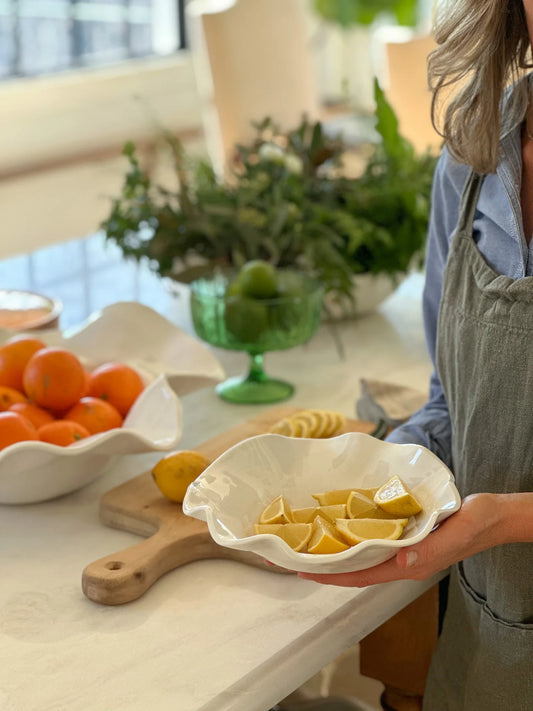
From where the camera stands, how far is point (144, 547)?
966 millimetres

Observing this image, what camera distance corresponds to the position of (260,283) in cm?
139

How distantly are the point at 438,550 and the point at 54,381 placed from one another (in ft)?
1.66

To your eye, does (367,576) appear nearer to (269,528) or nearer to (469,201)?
(269,528)

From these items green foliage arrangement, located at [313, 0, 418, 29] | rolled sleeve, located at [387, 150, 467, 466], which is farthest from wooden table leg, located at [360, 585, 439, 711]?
green foliage arrangement, located at [313, 0, 418, 29]

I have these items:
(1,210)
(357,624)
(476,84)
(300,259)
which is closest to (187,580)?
(357,624)

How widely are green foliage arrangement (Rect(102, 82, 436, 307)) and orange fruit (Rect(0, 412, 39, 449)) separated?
62 cm

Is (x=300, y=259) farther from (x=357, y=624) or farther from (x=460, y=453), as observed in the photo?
(x=357, y=624)

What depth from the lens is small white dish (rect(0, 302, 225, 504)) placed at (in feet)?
3.35

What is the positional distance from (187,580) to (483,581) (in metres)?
0.31

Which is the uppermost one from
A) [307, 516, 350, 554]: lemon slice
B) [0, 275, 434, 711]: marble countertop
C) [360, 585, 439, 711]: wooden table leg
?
[307, 516, 350, 554]: lemon slice

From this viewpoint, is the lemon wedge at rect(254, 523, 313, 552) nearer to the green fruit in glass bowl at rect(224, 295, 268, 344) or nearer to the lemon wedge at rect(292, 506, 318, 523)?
the lemon wedge at rect(292, 506, 318, 523)

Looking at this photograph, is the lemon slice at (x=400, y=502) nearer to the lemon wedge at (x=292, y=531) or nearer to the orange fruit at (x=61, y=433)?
the lemon wedge at (x=292, y=531)

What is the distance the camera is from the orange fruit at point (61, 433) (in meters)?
1.05

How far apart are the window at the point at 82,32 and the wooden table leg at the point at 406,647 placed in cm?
353
